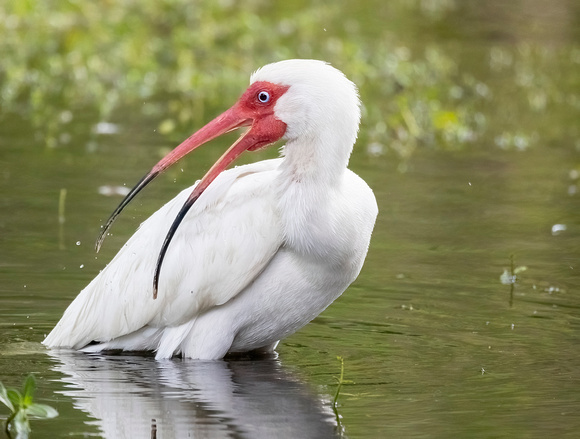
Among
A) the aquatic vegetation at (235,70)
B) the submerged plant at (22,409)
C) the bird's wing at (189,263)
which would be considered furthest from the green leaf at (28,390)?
the aquatic vegetation at (235,70)

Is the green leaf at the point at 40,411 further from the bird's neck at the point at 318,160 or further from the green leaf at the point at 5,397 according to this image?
the bird's neck at the point at 318,160

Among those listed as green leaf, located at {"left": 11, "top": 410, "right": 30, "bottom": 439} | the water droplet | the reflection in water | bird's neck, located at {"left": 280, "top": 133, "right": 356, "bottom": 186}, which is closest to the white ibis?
bird's neck, located at {"left": 280, "top": 133, "right": 356, "bottom": 186}

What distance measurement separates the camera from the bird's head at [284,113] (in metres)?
7.46

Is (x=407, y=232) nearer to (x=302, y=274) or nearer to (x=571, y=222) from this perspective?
(x=571, y=222)

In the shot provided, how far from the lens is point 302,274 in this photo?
7.52m

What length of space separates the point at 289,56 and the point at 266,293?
1064 cm

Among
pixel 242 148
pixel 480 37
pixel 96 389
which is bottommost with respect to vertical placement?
pixel 96 389

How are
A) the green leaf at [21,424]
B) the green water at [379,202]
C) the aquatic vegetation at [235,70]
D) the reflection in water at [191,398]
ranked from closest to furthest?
the green leaf at [21,424] → the reflection in water at [191,398] → the green water at [379,202] → the aquatic vegetation at [235,70]

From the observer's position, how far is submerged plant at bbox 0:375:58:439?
19.8 feet

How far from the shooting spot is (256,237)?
24.8 ft

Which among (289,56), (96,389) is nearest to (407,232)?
(96,389)

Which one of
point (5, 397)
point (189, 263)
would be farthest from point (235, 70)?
point (5, 397)

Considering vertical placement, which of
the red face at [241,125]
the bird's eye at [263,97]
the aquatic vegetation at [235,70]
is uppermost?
the aquatic vegetation at [235,70]

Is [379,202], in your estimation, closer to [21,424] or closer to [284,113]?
[284,113]
